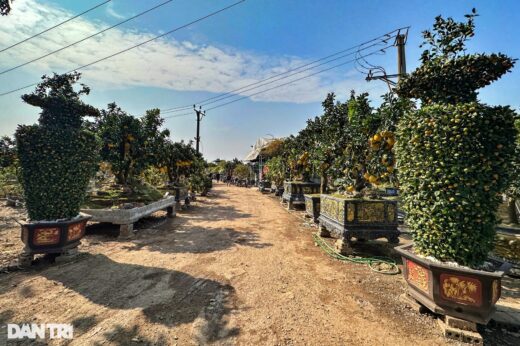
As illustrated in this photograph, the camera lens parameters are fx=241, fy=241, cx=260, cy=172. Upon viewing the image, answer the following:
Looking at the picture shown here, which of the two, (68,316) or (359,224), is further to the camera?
(359,224)

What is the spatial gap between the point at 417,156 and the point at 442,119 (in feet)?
1.99

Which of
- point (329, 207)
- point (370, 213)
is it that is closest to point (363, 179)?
point (370, 213)

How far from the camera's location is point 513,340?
10.4 ft

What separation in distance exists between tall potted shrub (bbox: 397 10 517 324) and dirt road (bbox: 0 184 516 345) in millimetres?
712

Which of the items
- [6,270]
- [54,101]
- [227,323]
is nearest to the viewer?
[227,323]

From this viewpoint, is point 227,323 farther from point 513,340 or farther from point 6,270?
point 6,270

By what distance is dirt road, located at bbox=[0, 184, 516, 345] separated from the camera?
3154 millimetres

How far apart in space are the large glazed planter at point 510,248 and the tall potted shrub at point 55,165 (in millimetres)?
10057

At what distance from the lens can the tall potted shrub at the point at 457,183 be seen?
323cm

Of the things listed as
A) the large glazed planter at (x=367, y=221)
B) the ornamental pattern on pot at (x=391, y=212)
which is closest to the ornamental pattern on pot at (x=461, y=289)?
the large glazed planter at (x=367, y=221)

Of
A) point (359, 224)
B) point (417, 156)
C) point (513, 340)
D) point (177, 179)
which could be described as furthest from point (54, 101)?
point (177, 179)

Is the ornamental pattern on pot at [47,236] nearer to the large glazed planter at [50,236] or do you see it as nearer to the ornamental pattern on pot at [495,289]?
the large glazed planter at [50,236]

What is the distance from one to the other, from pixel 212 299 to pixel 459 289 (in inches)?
142

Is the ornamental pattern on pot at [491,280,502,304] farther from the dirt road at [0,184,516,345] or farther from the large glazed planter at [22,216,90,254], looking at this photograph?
the large glazed planter at [22,216,90,254]
